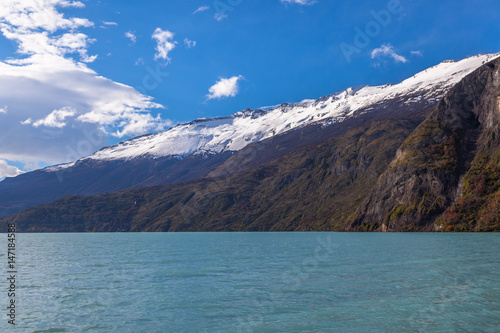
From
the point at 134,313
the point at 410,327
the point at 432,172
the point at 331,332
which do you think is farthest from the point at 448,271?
the point at 432,172

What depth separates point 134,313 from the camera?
109ft

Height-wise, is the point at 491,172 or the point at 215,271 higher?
the point at 491,172

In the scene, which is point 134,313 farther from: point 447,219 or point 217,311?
point 447,219

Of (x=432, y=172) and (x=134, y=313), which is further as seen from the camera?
(x=432, y=172)

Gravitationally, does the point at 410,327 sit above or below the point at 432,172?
below

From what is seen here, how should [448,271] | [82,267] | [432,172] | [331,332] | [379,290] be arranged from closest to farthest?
[331,332], [379,290], [448,271], [82,267], [432,172]

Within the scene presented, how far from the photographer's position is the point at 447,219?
172625 mm

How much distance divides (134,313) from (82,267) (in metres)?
39.1

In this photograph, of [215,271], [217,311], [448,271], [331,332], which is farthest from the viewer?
[215,271]

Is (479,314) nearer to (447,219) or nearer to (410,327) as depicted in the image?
(410,327)

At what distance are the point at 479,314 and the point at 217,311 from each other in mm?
19520

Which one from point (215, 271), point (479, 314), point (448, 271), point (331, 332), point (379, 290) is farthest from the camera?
point (215, 271)

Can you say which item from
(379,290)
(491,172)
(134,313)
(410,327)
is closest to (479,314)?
(410,327)

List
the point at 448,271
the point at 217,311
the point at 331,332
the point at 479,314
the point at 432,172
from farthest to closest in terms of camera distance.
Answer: the point at 432,172, the point at 448,271, the point at 217,311, the point at 479,314, the point at 331,332
